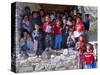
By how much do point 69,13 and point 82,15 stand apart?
112mm

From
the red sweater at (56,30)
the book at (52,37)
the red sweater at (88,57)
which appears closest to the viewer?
the book at (52,37)

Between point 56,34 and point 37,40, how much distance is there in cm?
15

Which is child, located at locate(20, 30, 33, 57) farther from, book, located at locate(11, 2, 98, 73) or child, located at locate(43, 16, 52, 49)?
child, located at locate(43, 16, 52, 49)

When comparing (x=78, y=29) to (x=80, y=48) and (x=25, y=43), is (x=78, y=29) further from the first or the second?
(x=25, y=43)

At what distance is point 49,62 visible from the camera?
1730 millimetres

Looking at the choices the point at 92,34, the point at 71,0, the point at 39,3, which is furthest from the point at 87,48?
the point at 39,3

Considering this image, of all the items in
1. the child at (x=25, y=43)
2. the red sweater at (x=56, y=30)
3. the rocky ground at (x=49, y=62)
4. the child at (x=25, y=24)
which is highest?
the child at (x=25, y=24)

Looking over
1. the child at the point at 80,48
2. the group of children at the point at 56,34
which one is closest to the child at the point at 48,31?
the group of children at the point at 56,34

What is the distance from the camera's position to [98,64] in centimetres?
192

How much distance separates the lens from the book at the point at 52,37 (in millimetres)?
1643

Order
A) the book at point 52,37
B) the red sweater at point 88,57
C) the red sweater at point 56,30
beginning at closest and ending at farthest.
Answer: the book at point 52,37
the red sweater at point 56,30
the red sweater at point 88,57

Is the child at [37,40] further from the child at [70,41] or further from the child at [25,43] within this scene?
the child at [70,41]

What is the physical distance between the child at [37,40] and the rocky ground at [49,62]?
0.03 m

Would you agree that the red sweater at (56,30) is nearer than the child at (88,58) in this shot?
Yes
